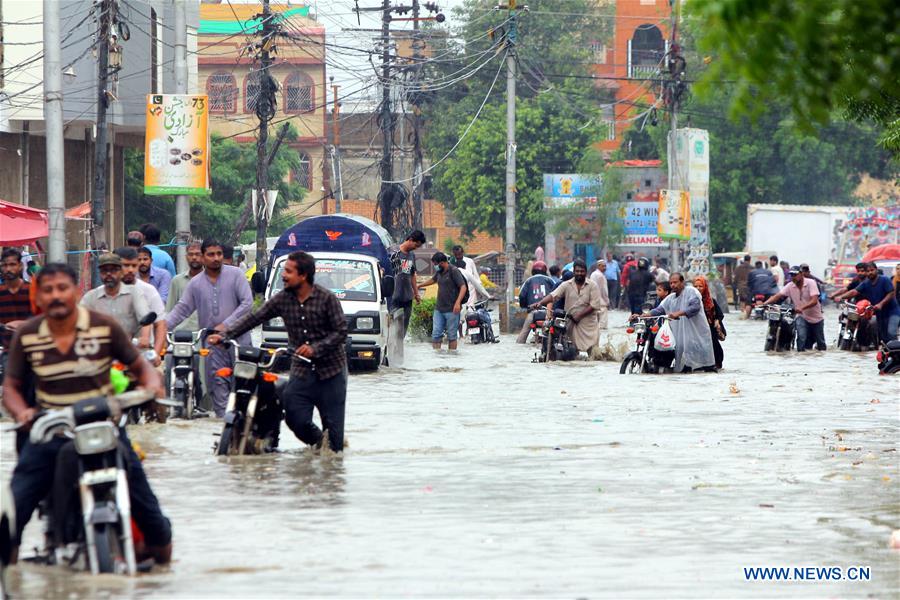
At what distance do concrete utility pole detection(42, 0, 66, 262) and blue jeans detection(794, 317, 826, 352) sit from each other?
504 inches

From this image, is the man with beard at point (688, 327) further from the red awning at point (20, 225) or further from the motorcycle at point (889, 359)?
the red awning at point (20, 225)

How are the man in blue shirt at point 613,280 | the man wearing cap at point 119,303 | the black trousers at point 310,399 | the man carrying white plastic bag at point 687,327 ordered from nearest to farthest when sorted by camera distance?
the black trousers at point 310,399 → the man wearing cap at point 119,303 → the man carrying white plastic bag at point 687,327 → the man in blue shirt at point 613,280

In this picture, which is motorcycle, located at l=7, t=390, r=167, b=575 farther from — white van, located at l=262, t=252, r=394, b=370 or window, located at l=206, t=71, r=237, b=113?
window, located at l=206, t=71, r=237, b=113

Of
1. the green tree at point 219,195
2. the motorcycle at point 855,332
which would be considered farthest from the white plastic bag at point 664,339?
the green tree at point 219,195

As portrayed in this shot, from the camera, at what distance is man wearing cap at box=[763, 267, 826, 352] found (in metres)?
26.9

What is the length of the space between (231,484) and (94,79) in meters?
26.7

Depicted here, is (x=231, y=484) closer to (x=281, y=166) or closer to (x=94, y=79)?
(x=94, y=79)

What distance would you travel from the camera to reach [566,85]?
77000mm

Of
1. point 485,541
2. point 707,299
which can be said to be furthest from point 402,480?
point 707,299

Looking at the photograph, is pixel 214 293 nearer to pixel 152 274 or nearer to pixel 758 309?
pixel 152 274

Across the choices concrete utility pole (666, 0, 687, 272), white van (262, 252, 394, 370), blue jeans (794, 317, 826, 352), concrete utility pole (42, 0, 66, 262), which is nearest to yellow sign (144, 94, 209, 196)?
white van (262, 252, 394, 370)

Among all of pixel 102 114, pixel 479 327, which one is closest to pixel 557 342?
pixel 479 327

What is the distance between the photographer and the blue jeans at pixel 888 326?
957 inches

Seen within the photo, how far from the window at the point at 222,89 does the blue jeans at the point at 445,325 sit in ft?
193
